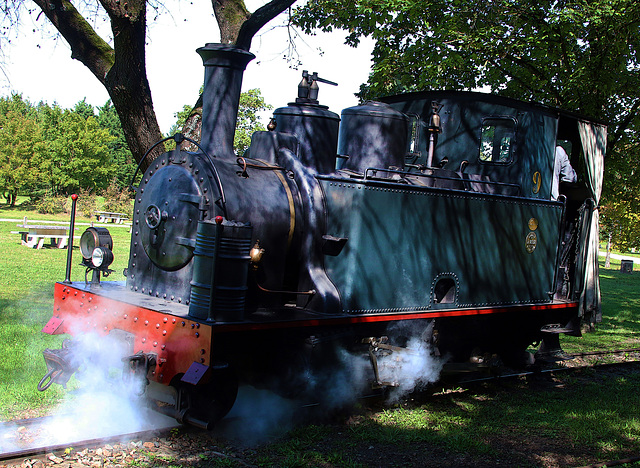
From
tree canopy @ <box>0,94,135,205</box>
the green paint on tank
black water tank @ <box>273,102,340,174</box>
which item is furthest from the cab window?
tree canopy @ <box>0,94,135,205</box>

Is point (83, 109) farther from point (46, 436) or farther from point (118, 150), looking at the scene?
point (46, 436)

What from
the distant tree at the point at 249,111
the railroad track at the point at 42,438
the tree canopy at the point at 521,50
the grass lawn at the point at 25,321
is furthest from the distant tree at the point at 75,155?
the railroad track at the point at 42,438

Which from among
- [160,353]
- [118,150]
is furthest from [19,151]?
[160,353]

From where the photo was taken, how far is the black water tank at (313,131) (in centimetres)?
574

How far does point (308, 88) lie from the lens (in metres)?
5.91

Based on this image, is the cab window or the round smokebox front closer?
the round smokebox front

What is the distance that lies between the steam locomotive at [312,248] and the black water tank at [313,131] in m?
0.01

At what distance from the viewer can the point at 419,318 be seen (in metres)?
5.96

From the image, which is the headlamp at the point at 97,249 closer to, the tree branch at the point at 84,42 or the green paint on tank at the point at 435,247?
the green paint on tank at the point at 435,247

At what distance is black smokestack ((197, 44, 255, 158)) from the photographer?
525cm

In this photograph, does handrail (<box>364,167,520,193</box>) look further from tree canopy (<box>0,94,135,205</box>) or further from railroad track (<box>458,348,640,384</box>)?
tree canopy (<box>0,94,135,205</box>)

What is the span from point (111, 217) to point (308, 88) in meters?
29.7

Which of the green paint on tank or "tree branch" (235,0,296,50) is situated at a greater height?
"tree branch" (235,0,296,50)

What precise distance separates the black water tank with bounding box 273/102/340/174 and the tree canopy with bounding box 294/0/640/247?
16.4 feet
